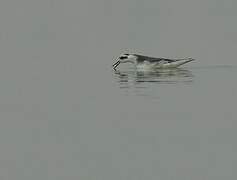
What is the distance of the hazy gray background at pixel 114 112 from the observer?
23.3m

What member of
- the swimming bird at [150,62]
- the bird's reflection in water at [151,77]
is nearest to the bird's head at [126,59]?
the swimming bird at [150,62]

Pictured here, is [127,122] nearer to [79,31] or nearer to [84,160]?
[84,160]

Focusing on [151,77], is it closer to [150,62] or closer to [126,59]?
[150,62]

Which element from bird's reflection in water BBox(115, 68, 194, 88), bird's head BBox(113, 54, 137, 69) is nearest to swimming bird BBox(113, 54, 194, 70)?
bird's head BBox(113, 54, 137, 69)

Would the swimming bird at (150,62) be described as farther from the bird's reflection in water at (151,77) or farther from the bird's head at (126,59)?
the bird's reflection in water at (151,77)

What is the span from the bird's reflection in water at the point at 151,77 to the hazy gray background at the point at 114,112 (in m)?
0.04

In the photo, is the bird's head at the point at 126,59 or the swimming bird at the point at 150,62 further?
the bird's head at the point at 126,59

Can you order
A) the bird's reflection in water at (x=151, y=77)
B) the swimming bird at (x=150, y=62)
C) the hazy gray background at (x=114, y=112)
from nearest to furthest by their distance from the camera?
the hazy gray background at (x=114, y=112) → the bird's reflection in water at (x=151, y=77) → the swimming bird at (x=150, y=62)

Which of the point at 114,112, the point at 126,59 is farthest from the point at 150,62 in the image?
the point at 114,112

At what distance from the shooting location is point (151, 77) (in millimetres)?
42594

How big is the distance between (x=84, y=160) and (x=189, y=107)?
331 inches

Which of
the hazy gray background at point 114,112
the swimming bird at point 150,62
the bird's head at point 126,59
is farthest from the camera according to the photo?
the bird's head at point 126,59

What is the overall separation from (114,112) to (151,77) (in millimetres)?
11751

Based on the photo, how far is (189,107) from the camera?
3167 cm
